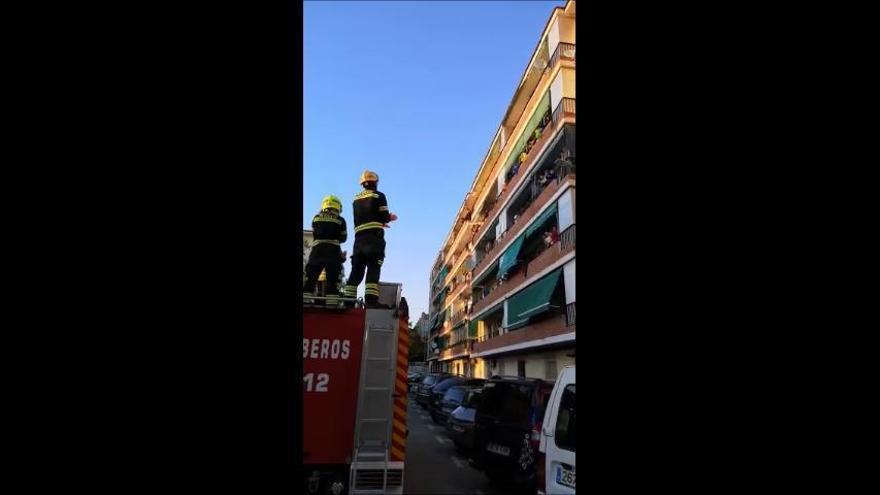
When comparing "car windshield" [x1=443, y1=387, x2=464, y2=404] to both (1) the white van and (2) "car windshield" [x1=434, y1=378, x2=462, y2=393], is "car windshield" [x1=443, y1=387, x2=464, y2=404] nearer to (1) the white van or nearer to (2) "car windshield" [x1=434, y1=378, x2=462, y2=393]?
(2) "car windshield" [x1=434, y1=378, x2=462, y2=393]

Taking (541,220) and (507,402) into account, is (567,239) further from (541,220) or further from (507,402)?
(507,402)

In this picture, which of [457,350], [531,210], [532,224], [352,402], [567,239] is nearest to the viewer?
[352,402]

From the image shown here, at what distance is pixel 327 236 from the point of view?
19.0 feet

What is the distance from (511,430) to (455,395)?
278 inches

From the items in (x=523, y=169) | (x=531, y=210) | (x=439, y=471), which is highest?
(x=523, y=169)

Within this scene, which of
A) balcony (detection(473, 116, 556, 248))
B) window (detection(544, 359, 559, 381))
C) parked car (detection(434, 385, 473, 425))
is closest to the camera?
parked car (detection(434, 385, 473, 425))

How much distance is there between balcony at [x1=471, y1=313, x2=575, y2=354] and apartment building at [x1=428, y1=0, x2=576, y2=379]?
0.04 meters

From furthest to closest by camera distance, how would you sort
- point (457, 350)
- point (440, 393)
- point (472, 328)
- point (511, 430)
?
point (457, 350)
point (472, 328)
point (440, 393)
point (511, 430)

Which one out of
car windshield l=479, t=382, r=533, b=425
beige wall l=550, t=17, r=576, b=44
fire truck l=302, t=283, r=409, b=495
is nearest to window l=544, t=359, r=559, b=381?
beige wall l=550, t=17, r=576, b=44

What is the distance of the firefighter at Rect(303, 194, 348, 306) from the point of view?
5.72 metres

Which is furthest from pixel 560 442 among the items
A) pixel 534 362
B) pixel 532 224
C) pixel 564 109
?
pixel 534 362

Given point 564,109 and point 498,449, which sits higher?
point 564,109
